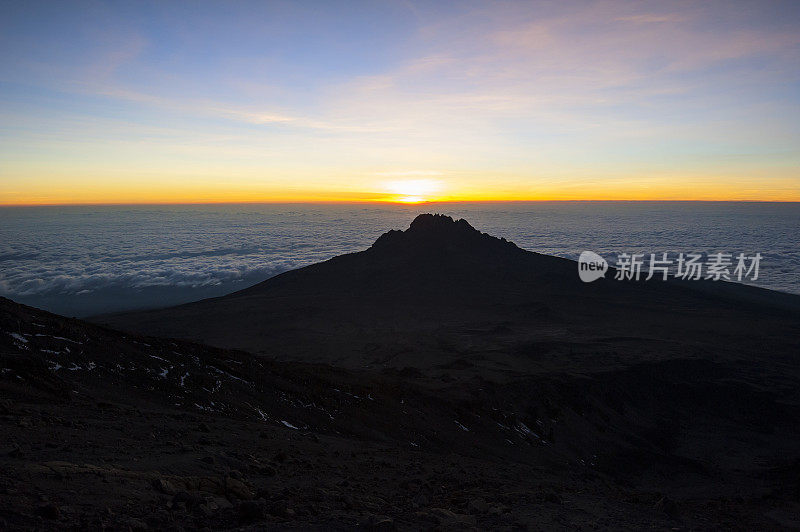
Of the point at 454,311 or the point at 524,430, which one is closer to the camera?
the point at 524,430

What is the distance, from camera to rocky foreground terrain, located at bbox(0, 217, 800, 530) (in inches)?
249

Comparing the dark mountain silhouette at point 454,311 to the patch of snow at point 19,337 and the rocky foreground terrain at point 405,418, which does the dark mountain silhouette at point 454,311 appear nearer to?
the rocky foreground terrain at point 405,418

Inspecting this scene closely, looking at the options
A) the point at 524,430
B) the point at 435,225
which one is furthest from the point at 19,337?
the point at 435,225

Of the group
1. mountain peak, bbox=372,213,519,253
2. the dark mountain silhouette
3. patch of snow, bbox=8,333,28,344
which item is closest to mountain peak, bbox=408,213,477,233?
mountain peak, bbox=372,213,519,253

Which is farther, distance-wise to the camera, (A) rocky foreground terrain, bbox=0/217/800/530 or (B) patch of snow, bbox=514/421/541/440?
(B) patch of snow, bbox=514/421/541/440

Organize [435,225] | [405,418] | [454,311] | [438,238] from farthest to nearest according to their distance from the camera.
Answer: [435,225] → [438,238] → [454,311] → [405,418]

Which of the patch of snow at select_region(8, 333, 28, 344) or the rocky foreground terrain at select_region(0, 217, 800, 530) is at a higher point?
the patch of snow at select_region(8, 333, 28, 344)

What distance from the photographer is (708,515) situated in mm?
10305

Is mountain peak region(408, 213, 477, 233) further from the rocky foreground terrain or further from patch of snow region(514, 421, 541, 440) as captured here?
patch of snow region(514, 421, 541, 440)

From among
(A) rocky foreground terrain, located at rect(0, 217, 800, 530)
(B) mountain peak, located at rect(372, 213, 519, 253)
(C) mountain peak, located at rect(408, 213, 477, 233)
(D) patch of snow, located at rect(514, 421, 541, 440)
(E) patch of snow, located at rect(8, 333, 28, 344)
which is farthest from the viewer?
(C) mountain peak, located at rect(408, 213, 477, 233)

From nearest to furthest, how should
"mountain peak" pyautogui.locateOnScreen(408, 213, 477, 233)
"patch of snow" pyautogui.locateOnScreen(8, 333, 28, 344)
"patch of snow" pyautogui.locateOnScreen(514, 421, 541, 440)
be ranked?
"patch of snow" pyautogui.locateOnScreen(8, 333, 28, 344) < "patch of snow" pyautogui.locateOnScreen(514, 421, 541, 440) < "mountain peak" pyautogui.locateOnScreen(408, 213, 477, 233)

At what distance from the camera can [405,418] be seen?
1510cm

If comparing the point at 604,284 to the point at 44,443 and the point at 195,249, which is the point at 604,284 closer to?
the point at 44,443

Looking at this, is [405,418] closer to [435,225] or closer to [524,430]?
[524,430]
